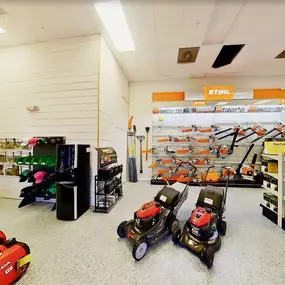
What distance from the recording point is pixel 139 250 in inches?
68.2

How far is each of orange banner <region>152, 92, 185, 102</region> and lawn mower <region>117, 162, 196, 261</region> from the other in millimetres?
3870

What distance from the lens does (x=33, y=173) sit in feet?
10.5

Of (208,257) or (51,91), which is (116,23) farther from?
(208,257)

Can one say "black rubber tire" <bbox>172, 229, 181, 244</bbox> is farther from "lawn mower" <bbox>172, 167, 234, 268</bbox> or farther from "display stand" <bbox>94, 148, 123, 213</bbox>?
"display stand" <bbox>94, 148, 123, 213</bbox>


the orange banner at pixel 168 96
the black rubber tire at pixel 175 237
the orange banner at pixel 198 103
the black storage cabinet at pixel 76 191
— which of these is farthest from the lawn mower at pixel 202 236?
the orange banner at pixel 168 96

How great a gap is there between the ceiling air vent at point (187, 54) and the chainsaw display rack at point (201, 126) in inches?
56.6

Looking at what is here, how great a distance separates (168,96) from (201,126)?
154cm

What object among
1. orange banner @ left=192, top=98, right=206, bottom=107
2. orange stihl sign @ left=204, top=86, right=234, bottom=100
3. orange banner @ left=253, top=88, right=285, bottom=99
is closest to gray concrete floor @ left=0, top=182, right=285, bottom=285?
orange stihl sign @ left=204, top=86, right=234, bottom=100

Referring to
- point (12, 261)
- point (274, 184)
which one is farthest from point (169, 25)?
point (12, 261)

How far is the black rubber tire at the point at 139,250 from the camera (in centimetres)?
168

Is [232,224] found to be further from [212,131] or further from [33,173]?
[33,173]

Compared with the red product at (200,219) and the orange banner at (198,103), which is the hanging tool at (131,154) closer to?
the orange banner at (198,103)

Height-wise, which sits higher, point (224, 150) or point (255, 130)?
point (255, 130)

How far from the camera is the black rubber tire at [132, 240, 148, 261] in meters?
1.68
